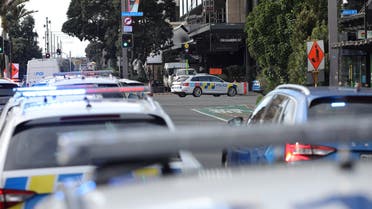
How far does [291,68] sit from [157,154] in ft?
76.6

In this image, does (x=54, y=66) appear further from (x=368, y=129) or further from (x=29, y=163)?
(x=368, y=129)

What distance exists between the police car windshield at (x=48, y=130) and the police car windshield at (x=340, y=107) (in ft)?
6.89

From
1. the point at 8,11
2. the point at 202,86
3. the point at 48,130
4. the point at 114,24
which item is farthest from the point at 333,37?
the point at 114,24

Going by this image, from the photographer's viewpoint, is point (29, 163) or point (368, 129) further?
point (29, 163)

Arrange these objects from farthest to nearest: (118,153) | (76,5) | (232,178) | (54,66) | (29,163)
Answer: (76,5) → (54,66) → (29,163) → (232,178) → (118,153)

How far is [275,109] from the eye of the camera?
7391 mm

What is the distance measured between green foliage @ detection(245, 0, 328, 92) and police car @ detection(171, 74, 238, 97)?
1272 cm

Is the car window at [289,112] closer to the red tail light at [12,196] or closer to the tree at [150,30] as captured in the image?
the red tail light at [12,196]

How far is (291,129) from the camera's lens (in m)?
2.26

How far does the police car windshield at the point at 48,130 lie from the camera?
16.0 ft

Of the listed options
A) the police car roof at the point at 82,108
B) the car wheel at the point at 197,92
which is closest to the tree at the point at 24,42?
the car wheel at the point at 197,92

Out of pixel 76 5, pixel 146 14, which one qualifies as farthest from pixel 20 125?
pixel 76 5

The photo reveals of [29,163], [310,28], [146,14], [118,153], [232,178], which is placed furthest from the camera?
[146,14]

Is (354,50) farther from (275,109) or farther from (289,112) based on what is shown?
(289,112)
